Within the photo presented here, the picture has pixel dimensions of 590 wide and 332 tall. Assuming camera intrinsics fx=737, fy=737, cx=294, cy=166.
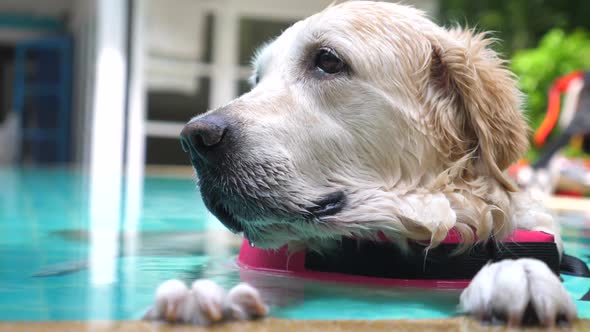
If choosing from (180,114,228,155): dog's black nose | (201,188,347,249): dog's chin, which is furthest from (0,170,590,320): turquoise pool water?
(180,114,228,155): dog's black nose

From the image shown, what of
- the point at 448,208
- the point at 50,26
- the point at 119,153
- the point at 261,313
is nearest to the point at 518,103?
the point at 448,208

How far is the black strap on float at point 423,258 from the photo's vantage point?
2.27 meters

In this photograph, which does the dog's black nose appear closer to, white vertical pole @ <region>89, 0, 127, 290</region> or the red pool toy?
the red pool toy

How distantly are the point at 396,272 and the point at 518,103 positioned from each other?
701 millimetres

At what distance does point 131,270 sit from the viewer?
2598 mm

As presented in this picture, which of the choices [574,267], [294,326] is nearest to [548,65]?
[574,267]

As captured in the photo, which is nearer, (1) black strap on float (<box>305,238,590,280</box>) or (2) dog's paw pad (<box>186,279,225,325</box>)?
(2) dog's paw pad (<box>186,279,225,325</box>)

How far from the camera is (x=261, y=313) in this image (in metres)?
1.66

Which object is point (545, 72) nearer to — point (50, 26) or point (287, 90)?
point (287, 90)

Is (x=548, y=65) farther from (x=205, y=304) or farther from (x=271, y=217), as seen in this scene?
(x=205, y=304)

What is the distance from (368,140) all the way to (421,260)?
413 millimetres

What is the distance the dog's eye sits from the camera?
95.4 inches

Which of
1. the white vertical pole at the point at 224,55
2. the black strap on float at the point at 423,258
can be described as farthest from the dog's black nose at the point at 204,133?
the white vertical pole at the point at 224,55

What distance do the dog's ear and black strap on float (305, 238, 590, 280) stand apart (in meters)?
0.22
